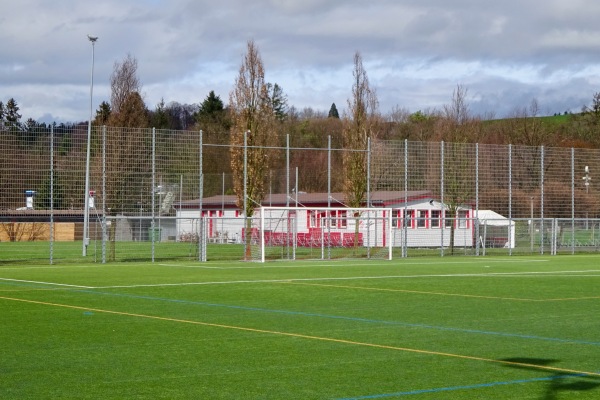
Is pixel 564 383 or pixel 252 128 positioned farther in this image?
pixel 252 128

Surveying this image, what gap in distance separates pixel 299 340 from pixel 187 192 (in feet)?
86.5

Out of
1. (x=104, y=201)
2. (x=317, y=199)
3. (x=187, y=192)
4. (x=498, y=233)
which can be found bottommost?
(x=498, y=233)

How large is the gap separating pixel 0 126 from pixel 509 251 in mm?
22301

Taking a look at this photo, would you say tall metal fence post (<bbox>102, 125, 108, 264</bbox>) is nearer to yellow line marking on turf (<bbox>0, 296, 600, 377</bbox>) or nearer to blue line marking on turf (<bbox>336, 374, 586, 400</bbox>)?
yellow line marking on turf (<bbox>0, 296, 600, 377</bbox>)

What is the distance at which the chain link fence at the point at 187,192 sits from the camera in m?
35.3

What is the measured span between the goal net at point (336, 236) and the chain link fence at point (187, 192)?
1.00 meters

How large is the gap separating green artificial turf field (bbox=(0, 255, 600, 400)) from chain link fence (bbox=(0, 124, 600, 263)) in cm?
1269

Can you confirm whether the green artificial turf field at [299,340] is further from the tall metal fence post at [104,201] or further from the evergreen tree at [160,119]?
the evergreen tree at [160,119]

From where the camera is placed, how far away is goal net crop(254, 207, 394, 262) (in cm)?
3938

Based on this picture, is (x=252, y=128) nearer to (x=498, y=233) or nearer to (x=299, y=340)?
(x=498, y=233)

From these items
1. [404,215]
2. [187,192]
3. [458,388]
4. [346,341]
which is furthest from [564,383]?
[404,215]

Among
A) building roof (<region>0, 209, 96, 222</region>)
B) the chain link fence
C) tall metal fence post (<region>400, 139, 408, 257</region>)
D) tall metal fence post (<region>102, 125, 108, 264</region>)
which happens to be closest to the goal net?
tall metal fence post (<region>400, 139, 408, 257</region>)

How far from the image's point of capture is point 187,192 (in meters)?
38.2

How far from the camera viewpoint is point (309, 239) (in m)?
45.0
